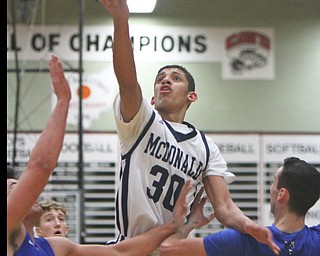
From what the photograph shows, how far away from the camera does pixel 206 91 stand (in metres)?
11.6

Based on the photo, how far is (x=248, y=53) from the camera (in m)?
11.7

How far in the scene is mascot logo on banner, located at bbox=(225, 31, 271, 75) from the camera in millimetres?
11664

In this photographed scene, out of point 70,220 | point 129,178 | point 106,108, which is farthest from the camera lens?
point 106,108

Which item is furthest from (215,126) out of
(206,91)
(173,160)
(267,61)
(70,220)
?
(173,160)

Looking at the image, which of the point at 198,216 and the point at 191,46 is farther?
the point at 191,46

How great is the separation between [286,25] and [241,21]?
0.72 meters

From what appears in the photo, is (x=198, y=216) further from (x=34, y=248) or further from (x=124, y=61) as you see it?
(x=34, y=248)

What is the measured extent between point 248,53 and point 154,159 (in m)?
7.60

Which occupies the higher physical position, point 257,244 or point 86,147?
point 86,147

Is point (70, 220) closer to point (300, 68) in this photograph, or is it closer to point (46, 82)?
point (46, 82)

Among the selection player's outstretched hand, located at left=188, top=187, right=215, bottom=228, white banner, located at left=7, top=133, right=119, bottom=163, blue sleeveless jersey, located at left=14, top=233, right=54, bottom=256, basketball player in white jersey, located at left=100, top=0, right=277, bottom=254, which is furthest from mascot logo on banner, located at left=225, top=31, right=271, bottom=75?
blue sleeveless jersey, located at left=14, top=233, right=54, bottom=256

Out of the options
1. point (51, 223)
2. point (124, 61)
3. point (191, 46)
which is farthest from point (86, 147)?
point (124, 61)

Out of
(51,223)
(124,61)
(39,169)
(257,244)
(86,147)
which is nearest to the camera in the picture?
(39,169)

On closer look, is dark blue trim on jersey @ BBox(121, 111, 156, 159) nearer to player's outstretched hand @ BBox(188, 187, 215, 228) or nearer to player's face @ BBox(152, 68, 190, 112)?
player's face @ BBox(152, 68, 190, 112)
